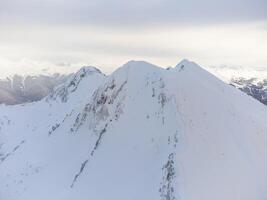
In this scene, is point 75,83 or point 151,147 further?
point 75,83

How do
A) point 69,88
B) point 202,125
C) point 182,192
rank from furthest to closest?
point 69,88 → point 202,125 → point 182,192

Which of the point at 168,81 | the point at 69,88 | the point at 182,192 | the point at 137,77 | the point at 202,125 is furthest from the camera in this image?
the point at 69,88

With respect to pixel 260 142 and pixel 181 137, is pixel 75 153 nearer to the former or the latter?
pixel 181 137

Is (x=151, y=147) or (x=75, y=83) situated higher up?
(x=151, y=147)

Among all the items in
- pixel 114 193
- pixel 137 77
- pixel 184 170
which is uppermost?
pixel 137 77

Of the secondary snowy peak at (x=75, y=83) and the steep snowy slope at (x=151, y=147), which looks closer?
the steep snowy slope at (x=151, y=147)

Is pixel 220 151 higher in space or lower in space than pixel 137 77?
lower

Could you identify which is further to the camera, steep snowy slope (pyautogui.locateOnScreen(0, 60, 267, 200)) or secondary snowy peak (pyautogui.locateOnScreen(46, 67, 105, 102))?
secondary snowy peak (pyautogui.locateOnScreen(46, 67, 105, 102))

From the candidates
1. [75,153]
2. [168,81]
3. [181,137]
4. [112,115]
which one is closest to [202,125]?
[181,137]
